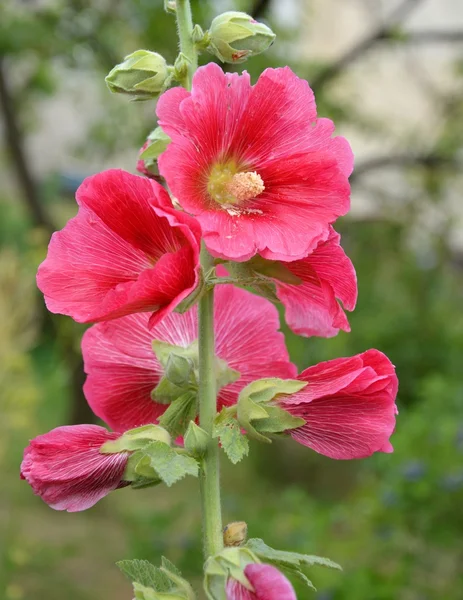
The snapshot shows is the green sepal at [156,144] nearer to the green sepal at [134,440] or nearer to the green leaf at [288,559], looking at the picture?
the green sepal at [134,440]

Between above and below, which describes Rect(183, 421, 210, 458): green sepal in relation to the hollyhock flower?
below

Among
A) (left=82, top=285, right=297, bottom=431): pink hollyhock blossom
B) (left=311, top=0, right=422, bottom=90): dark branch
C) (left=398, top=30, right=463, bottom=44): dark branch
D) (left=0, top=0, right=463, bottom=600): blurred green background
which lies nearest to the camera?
(left=82, top=285, right=297, bottom=431): pink hollyhock blossom

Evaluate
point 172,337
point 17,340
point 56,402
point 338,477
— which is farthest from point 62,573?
point 172,337

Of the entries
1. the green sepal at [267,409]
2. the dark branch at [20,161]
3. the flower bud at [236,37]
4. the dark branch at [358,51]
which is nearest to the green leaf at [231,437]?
the green sepal at [267,409]

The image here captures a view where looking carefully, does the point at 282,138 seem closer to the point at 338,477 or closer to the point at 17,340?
the point at 17,340

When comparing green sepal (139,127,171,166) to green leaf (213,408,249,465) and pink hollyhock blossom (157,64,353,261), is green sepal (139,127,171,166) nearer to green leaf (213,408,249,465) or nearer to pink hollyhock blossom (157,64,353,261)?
pink hollyhock blossom (157,64,353,261)

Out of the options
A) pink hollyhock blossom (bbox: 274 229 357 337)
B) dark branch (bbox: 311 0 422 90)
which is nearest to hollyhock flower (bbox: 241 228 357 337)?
pink hollyhock blossom (bbox: 274 229 357 337)
